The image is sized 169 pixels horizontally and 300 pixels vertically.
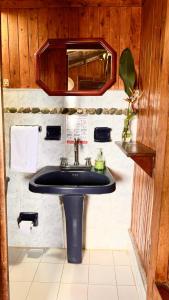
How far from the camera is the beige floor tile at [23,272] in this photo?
6.33 feet

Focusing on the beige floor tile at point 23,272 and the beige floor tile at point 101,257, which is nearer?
the beige floor tile at point 23,272

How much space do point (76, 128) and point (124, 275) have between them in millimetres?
1251

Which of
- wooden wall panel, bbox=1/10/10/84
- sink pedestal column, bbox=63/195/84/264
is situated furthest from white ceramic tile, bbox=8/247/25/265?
wooden wall panel, bbox=1/10/10/84

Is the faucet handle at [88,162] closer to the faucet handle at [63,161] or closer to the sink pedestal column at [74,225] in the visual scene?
the faucet handle at [63,161]

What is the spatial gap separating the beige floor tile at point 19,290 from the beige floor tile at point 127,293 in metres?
0.68

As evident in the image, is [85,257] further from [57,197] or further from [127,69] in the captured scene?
[127,69]

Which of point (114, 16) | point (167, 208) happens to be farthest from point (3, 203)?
point (114, 16)

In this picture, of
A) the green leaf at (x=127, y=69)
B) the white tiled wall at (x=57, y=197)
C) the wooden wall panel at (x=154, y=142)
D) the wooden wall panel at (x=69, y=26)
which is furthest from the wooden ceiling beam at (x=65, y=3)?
the white tiled wall at (x=57, y=197)

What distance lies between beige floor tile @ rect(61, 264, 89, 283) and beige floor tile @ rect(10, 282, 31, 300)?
276mm

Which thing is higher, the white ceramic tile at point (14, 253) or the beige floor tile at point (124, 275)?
the white ceramic tile at point (14, 253)

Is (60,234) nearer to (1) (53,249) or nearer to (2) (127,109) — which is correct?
(1) (53,249)

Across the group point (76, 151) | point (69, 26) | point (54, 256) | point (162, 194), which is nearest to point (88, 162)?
point (76, 151)

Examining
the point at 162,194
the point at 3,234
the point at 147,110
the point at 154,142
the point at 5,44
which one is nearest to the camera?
the point at 3,234

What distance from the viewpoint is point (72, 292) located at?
1781mm
